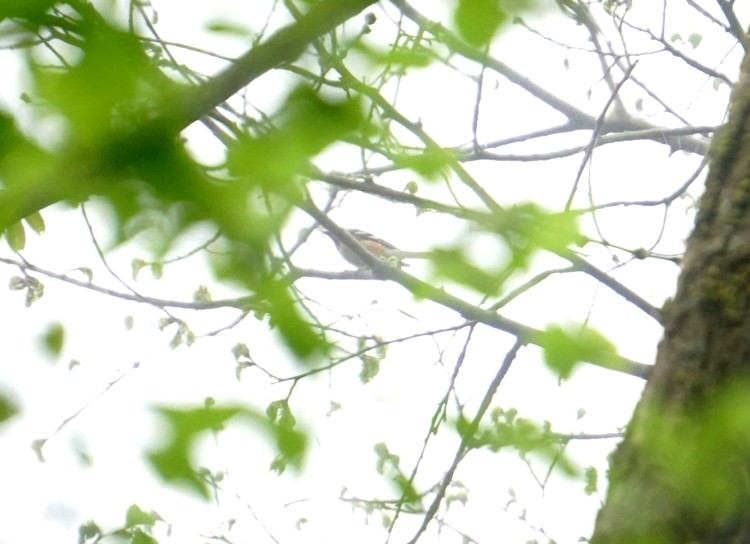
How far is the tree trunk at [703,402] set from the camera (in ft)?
2.97

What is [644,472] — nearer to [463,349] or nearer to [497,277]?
[497,277]

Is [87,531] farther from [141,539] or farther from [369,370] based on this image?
[369,370]

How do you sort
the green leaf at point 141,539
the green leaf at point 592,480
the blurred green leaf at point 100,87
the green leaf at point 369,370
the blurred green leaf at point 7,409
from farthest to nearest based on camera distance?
1. the green leaf at point 369,370
2. the green leaf at point 592,480
3. the green leaf at point 141,539
4. the blurred green leaf at point 7,409
5. the blurred green leaf at point 100,87

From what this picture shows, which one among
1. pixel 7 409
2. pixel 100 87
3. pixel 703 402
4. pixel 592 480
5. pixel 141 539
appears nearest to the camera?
pixel 100 87

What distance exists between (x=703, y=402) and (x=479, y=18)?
0.68 metres

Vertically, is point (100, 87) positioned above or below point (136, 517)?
below

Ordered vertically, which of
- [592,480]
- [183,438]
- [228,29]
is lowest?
[183,438]

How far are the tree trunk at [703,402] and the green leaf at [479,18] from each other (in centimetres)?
43

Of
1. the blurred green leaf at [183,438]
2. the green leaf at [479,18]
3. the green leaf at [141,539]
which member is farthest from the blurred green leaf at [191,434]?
the green leaf at [141,539]

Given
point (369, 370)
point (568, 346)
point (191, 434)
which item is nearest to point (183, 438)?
point (191, 434)

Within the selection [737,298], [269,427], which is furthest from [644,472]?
[269,427]

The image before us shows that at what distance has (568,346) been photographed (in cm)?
89

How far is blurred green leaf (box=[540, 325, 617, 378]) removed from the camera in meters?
0.88

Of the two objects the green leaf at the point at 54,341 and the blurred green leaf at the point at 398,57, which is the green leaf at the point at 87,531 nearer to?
the green leaf at the point at 54,341
